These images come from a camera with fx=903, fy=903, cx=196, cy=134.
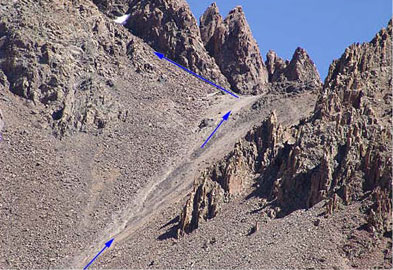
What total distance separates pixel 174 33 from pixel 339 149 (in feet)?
164

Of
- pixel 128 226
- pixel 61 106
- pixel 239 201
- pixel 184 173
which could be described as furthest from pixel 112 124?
pixel 239 201

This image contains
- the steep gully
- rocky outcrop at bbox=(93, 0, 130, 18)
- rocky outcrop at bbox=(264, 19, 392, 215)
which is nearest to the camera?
rocky outcrop at bbox=(264, 19, 392, 215)

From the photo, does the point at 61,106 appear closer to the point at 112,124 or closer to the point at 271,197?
the point at 112,124

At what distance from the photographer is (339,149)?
7788 centimetres

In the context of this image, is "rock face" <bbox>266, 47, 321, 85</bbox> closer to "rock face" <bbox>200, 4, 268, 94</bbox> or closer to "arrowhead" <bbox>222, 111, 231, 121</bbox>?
"rock face" <bbox>200, 4, 268, 94</bbox>

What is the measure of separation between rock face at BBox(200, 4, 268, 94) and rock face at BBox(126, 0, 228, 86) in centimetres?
181

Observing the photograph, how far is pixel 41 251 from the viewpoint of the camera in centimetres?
8100

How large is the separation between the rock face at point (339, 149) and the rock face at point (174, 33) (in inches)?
1299

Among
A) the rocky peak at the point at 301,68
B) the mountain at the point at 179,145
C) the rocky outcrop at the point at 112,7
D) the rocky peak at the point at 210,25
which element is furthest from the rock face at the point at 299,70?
the rocky outcrop at the point at 112,7

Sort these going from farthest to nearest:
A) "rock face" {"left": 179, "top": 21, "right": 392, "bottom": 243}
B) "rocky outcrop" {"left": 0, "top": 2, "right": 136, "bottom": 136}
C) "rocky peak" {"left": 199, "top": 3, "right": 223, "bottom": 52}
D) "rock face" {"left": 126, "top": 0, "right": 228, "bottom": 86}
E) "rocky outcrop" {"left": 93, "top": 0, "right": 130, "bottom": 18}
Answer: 1. "rocky outcrop" {"left": 93, "top": 0, "right": 130, "bottom": 18}
2. "rocky peak" {"left": 199, "top": 3, "right": 223, "bottom": 52}
3. "rock face" {"left": 126, "top": 0, "right": 228, "bottom": 86}
4. "rocky outcrop" {"left": 0, "top": 2, "right": 136, "bottom": 136}
5. "rock face" {"left": 179, "top": 21, "right": 392, "bottom": 243}

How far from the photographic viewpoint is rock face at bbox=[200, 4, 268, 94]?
402 ft

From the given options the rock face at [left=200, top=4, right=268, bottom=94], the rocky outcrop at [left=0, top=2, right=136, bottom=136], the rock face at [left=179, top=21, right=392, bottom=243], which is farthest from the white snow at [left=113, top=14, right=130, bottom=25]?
the rock face at [left=179, top=21, right=392, bottom=243]

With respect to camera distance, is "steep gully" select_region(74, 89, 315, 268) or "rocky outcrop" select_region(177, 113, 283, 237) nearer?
"rocky outcrop" select_region(177, 113, 283, 237)

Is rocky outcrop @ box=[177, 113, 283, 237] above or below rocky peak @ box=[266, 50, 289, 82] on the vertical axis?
below
